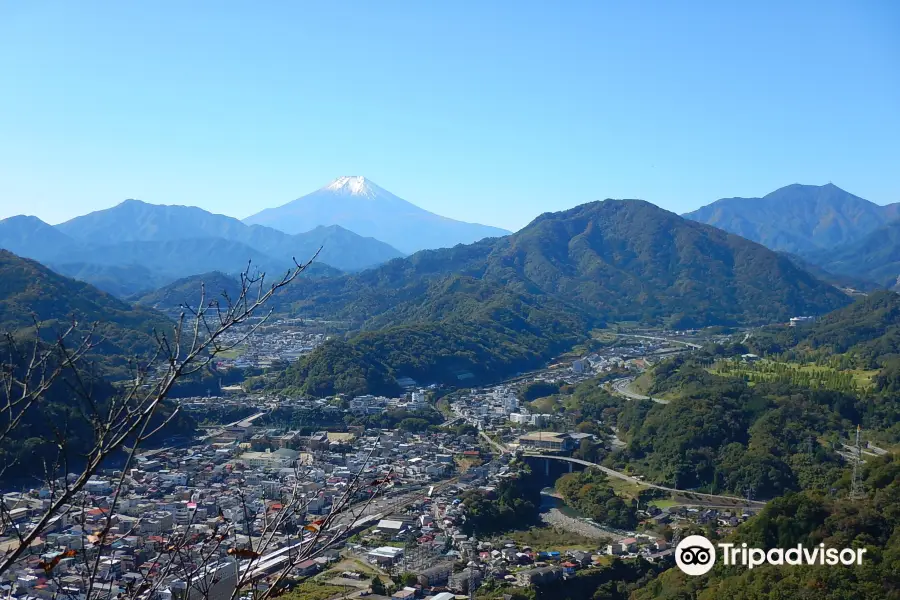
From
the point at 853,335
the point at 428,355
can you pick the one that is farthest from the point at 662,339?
the point at 428,355

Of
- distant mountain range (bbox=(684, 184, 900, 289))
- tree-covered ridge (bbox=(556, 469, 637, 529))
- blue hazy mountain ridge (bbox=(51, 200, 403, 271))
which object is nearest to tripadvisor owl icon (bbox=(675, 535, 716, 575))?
tree-covered ridge (bbox=(556, 469, 637, 529))

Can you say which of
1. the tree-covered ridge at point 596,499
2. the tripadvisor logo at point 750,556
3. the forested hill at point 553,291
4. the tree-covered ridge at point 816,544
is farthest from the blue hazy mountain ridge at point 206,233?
the tree-covered ridge at point 816,544

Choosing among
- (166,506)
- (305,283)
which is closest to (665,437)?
(166,506)

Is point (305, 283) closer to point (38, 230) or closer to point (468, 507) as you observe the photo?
point (468, 507)

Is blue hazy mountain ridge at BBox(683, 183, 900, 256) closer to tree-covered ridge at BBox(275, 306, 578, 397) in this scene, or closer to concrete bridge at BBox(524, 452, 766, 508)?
tree-covered ridge at BBox(275, 306, 578, 397)

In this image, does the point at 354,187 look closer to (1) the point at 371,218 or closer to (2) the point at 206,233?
(1) the point at 371,218

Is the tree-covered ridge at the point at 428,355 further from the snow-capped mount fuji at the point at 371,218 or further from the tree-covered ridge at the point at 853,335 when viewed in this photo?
the snow-capped mount fuji at the point at 371,218
